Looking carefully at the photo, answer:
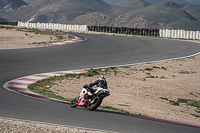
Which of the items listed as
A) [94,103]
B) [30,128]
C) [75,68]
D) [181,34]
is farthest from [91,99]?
[181,34]

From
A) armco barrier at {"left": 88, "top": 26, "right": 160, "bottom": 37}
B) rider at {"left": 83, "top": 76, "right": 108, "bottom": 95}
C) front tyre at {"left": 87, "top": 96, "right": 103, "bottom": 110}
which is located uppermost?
rider at {"left": 83, "top": 76, "right": 108, "bottom": 95}

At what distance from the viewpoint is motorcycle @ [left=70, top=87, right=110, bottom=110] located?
10038 millimetres

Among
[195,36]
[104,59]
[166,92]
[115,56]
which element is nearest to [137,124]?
[166,92]

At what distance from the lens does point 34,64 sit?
1962cm

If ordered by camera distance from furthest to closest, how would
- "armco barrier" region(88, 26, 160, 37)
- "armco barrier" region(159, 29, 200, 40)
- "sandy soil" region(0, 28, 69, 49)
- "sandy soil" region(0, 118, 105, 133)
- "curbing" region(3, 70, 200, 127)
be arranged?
"armco barrier" region(88, 26, 160, 37) → "armco barrier" region(159, 29, 200, 40) → "sandy soil" region(0, 28, 69, 49) → "curbing" region(3, 70, 200, 127) → "sandy soil" region(0, 118, 105, 133)

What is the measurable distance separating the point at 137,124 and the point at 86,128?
1375 millimetres

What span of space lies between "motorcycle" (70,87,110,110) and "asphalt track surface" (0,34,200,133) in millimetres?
179

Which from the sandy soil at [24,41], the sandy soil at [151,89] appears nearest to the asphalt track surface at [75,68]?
the sandy soil at [151,89]

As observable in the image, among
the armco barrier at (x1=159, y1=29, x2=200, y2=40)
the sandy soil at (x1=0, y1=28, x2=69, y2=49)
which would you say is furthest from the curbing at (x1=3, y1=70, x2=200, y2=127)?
the armco barrier at (x1=159, y1=29, x2=200, y2=40)

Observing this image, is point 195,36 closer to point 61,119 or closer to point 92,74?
point 92,74

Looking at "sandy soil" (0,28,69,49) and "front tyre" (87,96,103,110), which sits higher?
"front tyre" (87,96,103,110)

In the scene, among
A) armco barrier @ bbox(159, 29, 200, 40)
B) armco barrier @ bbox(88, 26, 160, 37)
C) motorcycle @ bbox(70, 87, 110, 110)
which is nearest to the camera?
motorcycle @ bbox(70, 87, 110, 110)

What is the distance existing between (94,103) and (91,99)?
7.3 inches

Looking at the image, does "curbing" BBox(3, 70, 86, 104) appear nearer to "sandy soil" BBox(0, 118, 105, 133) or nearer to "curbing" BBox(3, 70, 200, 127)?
"curbing" BBox(3, 70, 200, 127)
